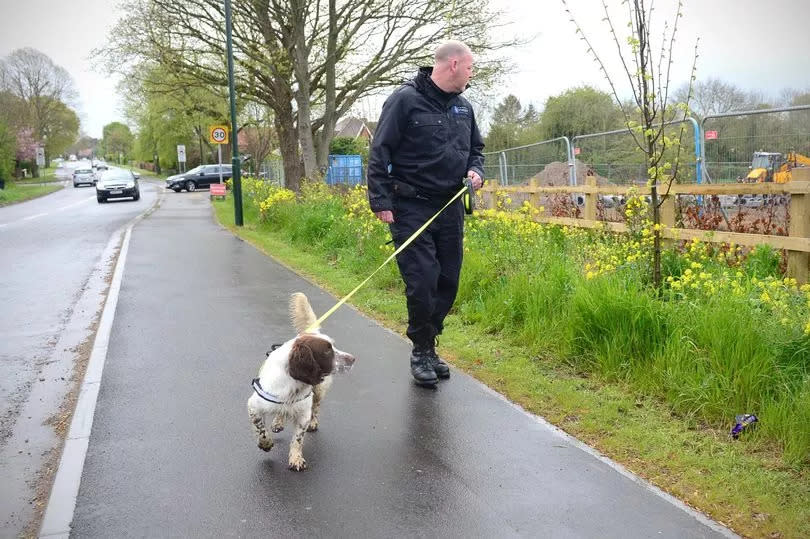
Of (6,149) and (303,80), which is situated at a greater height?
(6,149)

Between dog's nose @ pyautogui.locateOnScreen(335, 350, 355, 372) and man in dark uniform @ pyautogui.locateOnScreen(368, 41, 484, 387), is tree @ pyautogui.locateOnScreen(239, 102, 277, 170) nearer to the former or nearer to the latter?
man in dark uniform @ pyautogui.locateOnScreen(368, 41, 484, 387)

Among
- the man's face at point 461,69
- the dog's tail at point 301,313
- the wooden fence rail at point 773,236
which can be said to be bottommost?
the dog's tail at point 301,313

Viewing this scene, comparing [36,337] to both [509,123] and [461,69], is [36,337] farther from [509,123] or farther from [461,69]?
[509,123]

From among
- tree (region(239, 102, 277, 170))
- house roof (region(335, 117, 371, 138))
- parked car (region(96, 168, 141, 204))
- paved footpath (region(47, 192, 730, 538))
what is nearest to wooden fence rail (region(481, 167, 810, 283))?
paved footpath (region(47, 192, 730, 538))

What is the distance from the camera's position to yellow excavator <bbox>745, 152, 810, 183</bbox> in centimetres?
840

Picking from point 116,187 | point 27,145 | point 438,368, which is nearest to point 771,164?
point 438,368

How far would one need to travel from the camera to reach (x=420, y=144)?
5340 mm

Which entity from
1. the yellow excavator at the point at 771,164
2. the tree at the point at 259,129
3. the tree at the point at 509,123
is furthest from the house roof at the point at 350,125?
the yellow excavator at the point at 771,164

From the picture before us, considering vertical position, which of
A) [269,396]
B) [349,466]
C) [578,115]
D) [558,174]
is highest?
[578,115]

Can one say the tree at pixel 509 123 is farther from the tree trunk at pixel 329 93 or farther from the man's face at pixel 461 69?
the man's face at pixel 461 69

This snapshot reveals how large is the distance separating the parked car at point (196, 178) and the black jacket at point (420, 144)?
48.5 m

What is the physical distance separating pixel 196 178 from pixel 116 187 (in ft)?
58.3

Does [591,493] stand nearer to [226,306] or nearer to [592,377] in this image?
[592,377]

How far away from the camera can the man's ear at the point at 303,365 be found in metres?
3.89
